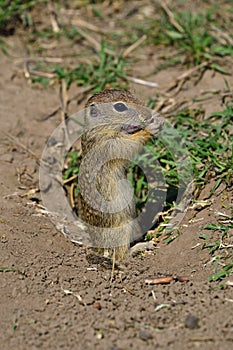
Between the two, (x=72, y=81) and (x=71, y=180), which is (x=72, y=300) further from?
(x=72, y=81)

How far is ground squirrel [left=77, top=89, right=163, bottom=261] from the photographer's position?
14.9 ft

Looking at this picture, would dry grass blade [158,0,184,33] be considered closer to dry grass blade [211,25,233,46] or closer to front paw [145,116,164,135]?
dry grass blade [211,25,233,46]

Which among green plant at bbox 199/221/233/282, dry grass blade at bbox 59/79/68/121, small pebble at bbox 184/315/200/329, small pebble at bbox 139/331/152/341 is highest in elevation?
small pebble at bbox 184/315/200/329

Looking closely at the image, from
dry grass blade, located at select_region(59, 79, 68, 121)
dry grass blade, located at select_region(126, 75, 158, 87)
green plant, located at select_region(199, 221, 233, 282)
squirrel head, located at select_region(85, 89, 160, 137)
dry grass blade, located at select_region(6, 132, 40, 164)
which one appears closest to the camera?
green plant, located at select_region(199, 221, 233, 282)

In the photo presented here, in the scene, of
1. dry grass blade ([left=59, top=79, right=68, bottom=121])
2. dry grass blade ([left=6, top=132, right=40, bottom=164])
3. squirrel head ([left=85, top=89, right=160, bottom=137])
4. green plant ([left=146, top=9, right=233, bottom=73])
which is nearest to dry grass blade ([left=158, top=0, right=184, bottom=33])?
green plant ([left=146, top=9, right=233, bottom=73])

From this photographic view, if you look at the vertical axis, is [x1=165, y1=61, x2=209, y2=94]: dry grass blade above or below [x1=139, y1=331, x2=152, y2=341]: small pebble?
below

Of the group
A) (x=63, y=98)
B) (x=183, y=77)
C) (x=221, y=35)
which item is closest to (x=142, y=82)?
(x=183, y=77)

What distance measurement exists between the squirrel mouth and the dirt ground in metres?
0.73

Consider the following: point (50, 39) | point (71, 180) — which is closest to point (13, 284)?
point (71, 180)

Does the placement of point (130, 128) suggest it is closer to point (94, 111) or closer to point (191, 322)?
point (94, 111)

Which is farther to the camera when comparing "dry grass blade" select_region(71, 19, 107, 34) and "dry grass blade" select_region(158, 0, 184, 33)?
"dry grass blade" select_region(71, 19, 107, 34)

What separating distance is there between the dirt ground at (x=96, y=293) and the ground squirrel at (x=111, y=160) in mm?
263

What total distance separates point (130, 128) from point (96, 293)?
1296 mm

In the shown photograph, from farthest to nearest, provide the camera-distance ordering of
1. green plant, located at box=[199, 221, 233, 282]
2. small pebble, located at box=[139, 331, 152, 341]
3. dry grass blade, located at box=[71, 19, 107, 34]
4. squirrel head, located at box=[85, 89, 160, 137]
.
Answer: dry grass blade, located at box=[71, 19, 107, 34]
squirrel head, located at box=[85, 89, 160, 137]
green plant, located at box=[199, 221, 233, 282]
small pebble, located at box=[139, 331, 152, 341]
